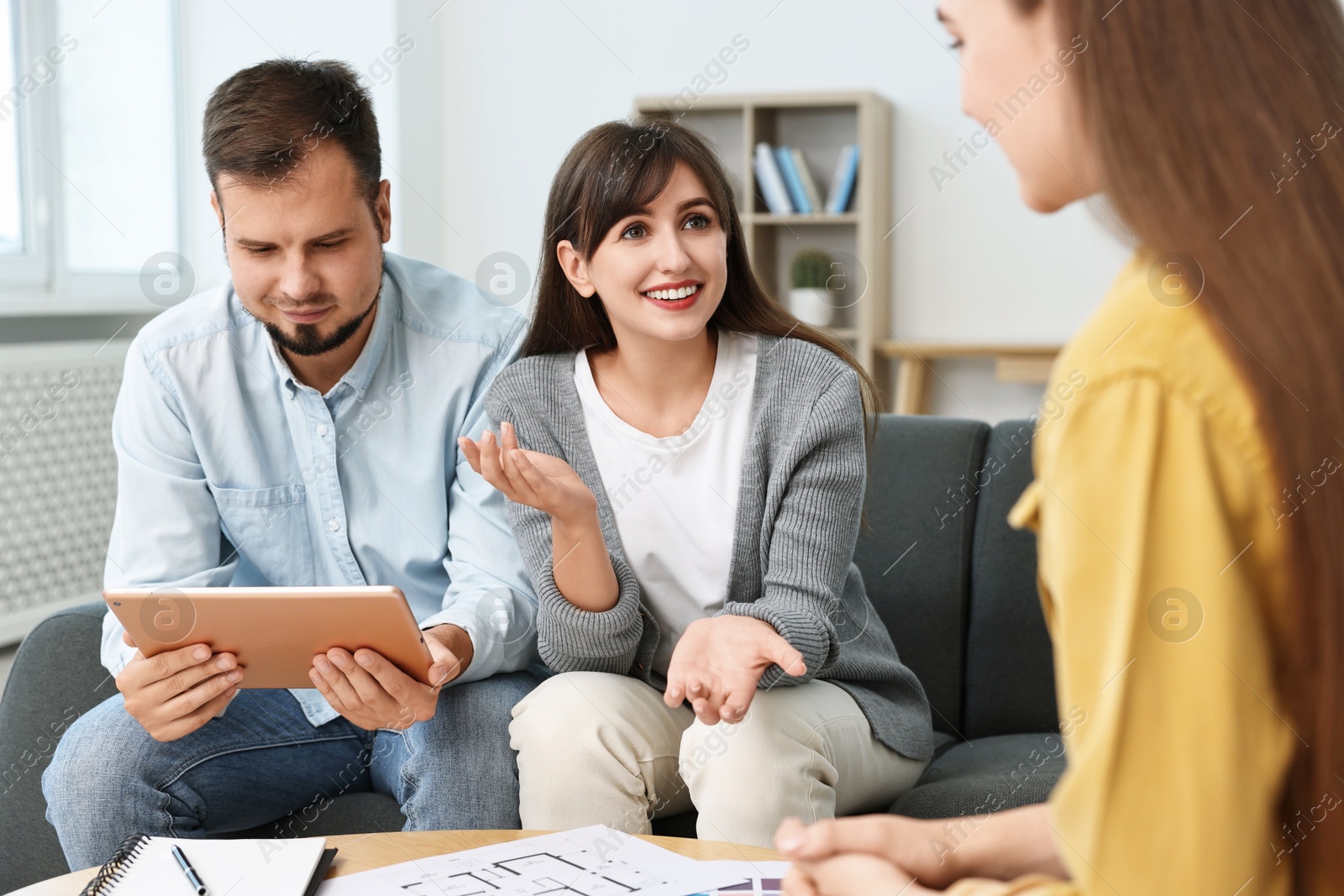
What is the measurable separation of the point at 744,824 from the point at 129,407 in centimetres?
Answer: 95

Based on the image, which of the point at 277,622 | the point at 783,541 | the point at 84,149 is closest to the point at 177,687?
the point at 277,622

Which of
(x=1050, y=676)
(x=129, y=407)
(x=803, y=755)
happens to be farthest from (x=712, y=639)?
(x=129, y=407)

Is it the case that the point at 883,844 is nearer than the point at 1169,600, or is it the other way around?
the point at 1169,600

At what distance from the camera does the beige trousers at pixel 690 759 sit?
1.22 metres

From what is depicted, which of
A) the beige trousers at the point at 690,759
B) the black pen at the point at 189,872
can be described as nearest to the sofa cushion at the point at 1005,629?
the beige trousers at the point at 690,759

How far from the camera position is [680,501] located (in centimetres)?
145

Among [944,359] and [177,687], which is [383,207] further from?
[944,359]

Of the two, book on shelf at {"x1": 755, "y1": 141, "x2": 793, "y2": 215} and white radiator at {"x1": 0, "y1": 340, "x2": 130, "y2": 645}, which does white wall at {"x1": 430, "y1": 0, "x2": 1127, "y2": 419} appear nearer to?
book on shelf at {"x1": 755, "y1": 141, "x2": 793, "y2": 215}

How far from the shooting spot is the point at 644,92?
4.13 m

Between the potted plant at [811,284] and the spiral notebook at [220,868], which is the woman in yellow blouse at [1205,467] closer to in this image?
the spiral notebook at [220,868]

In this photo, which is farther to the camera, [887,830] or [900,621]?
[900,621]

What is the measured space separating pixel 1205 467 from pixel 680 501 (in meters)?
0.97

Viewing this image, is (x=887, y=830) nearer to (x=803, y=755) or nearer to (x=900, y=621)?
(x=803, y=755)

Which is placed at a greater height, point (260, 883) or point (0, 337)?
point (0, 337)
